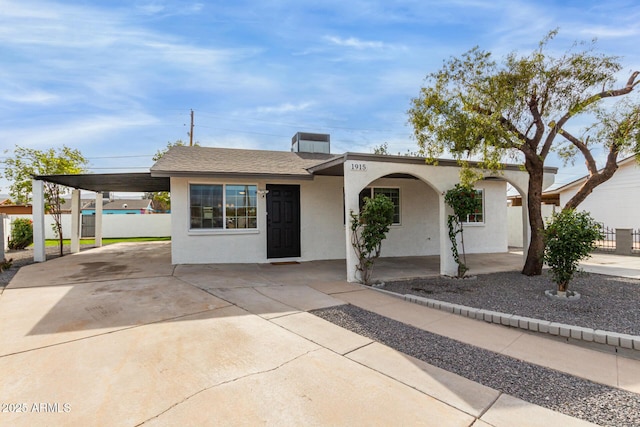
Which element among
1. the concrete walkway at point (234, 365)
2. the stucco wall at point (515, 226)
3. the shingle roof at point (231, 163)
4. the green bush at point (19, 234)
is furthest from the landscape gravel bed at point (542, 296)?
the green bush at point (19, 234)

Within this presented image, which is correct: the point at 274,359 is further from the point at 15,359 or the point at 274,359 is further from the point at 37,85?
the point at 37,85

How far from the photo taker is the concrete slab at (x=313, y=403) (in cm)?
229

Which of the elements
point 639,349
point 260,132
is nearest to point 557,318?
point 639,349

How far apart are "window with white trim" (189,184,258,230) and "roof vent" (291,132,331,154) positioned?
155 inches

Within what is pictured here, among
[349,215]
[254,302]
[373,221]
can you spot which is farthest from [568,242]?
[254,302]

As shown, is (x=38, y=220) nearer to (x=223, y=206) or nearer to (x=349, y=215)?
(x=223, y=206)

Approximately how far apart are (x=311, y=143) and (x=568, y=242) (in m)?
9.36

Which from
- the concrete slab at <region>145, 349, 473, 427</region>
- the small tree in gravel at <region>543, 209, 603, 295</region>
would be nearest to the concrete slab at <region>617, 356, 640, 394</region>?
the concrete slab at <region>145, 349, 473, 427</region>

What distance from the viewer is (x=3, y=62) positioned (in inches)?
359

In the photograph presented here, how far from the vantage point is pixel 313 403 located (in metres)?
2.50

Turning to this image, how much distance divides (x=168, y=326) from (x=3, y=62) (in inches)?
411

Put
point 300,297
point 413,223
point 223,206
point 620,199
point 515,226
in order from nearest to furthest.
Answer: point 300,297
point 223,206
point 413,223
point 515,226
point 620,199

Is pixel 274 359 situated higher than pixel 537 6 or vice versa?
pixel 537 6

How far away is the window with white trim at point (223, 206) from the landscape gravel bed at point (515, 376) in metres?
5.82
